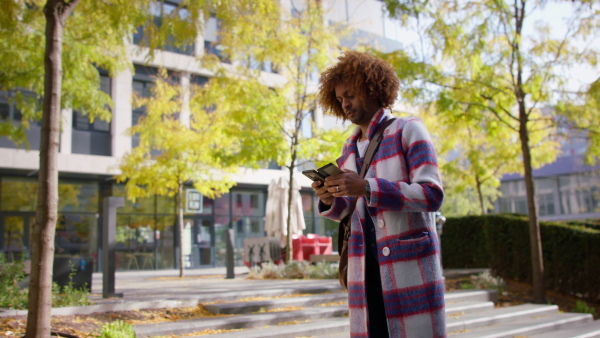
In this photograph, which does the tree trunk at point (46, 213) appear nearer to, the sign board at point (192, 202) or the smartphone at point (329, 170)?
the smartphone at point (329, 170)

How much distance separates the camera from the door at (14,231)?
1953 centimetres

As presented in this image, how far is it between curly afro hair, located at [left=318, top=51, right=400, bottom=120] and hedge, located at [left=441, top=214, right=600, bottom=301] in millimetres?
8776

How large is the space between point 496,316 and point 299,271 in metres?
4.81

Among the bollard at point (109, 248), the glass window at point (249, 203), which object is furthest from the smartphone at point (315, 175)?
the glass window at point (249, 203)

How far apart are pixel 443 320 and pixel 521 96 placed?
28.8 ft

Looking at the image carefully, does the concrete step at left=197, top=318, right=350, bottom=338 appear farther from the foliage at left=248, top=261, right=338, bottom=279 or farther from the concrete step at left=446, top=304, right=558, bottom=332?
the foliage at left=248, top=261, right=338, bottom=279

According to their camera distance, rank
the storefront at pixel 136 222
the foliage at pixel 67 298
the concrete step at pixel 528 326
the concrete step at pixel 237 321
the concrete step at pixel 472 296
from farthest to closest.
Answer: the storefront at pixel 136 222 < the concrete step at pixel 472 296 < the concrete step at pixel 528 326 < the foliage at pixel 67 298 < the concrete step at pixel 237 321

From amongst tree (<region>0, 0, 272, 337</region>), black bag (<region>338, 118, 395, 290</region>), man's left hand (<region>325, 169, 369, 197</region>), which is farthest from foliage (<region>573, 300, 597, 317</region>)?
man's left hand (<region>325, 169, 369, 197</region>)

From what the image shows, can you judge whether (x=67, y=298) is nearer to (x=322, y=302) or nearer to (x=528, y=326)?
(x=322, y=302)

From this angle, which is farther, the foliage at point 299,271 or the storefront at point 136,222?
the storefront at point 136,222

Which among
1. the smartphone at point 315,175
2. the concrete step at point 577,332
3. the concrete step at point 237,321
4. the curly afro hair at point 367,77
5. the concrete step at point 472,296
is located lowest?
the concrete step at point 577,332

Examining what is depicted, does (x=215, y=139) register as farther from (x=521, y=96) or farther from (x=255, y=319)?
(x=255, y=319)

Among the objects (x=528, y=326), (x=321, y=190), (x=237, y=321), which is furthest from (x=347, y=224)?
(x=528, y=326)

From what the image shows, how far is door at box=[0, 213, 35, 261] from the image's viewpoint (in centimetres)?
1953
